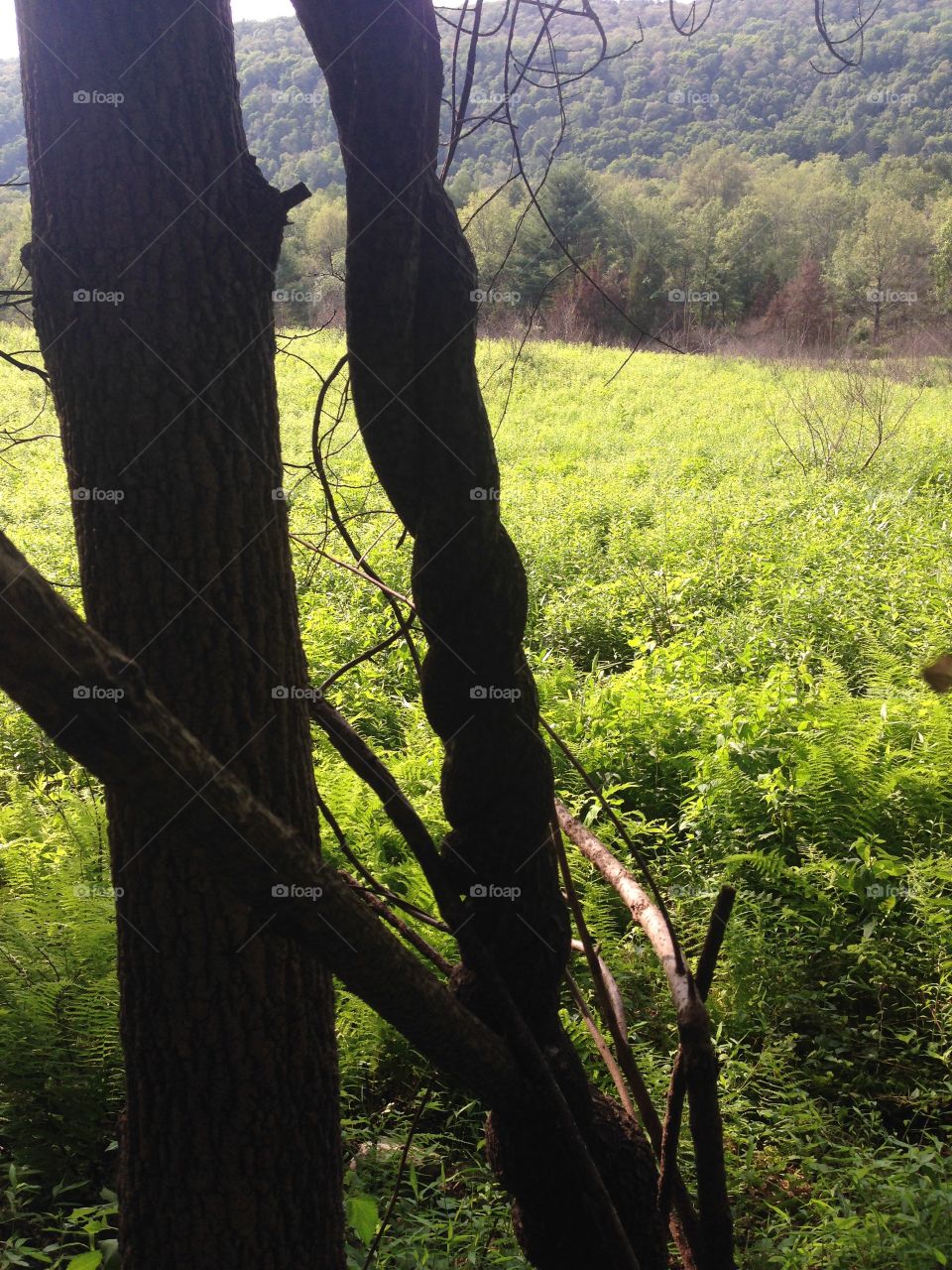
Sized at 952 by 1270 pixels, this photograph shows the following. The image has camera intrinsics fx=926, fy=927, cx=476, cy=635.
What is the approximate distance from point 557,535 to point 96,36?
9.06 m

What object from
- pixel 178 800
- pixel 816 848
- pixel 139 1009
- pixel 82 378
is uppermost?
pixel 82 378

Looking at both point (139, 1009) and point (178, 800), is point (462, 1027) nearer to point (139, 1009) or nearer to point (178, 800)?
point (139, 1009)

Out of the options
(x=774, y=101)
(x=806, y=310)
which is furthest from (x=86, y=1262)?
(x=774, y=101)

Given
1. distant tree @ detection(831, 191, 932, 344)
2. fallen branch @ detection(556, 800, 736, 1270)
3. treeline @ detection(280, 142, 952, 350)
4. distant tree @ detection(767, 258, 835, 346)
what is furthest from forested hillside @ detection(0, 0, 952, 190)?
fallen branch @ detection(556, 800, 736, 1270)

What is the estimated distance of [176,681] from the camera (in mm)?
1536

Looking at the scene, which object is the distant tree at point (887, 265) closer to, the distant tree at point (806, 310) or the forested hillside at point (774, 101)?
the distant tree at point (806, 310)

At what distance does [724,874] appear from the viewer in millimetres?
4320

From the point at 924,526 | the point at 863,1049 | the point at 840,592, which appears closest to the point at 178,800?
the point at 863,1049

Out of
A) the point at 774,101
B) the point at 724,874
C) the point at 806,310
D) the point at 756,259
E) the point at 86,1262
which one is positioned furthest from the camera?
the point at 774,101

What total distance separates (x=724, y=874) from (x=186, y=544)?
3483 millimetres

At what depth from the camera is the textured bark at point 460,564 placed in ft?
4.58

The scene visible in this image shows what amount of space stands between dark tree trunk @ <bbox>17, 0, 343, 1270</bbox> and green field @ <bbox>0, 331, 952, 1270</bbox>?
0.48 m

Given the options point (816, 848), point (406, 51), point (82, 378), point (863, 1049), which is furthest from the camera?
point (816, 848)

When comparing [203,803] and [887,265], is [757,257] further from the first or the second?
[203,803]
